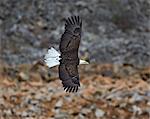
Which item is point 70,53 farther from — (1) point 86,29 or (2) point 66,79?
(1) point 86,29

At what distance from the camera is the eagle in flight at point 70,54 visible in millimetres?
7539

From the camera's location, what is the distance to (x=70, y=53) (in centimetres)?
754

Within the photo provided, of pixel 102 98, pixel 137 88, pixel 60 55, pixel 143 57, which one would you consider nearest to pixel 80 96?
pixel 102 98

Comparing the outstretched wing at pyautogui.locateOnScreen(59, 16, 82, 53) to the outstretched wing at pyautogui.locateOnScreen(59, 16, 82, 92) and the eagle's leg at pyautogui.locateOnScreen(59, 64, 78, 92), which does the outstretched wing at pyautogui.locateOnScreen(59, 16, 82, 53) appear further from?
the eagle's leg at pyautogui.locateOnScreen(59, 64, 78, 92)

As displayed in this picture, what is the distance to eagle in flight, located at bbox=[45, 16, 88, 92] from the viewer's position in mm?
7539

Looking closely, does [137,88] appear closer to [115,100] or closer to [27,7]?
[115,100]

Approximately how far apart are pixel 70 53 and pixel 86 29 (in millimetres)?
11964

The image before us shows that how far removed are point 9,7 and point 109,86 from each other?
21.6 ft

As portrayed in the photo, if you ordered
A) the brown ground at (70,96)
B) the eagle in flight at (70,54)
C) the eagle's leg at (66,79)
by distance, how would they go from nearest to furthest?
1. the eagle in flight at (70,54)
2. the eagle's leg at (66,79)
3. the brown ground at (70,96)

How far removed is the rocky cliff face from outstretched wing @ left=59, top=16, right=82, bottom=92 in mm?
9285

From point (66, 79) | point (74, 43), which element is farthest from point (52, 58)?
point (66, 79)

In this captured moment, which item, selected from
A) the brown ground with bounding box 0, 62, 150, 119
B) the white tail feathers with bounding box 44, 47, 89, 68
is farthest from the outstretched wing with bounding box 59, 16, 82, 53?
the brown ground with bounding box 0, 62, 150, 119

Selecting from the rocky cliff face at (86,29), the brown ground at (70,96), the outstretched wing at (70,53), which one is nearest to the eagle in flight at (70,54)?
the outstretched wing at (70,53)

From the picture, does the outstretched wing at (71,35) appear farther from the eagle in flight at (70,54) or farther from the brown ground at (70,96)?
the brown ground at (70,96)
